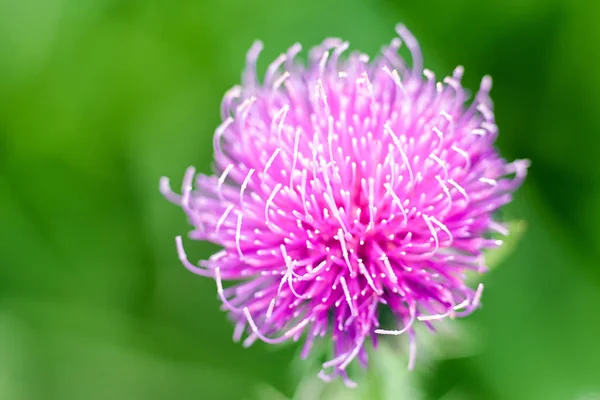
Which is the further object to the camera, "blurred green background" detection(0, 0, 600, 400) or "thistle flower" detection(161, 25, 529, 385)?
"blurred green background" detection(0, 0, 600, 400)

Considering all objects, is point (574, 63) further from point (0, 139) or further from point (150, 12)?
point (0, 139)

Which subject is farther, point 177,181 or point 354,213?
point 177,181

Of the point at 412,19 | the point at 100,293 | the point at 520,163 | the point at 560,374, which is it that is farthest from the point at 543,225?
the point at 100,293

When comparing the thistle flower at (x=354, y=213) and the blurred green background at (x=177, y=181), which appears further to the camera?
the blurred green background at (x=177, y=181)
